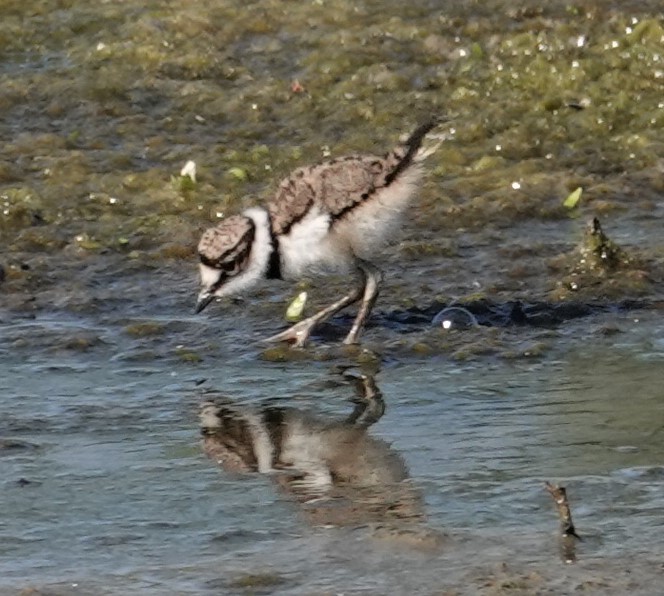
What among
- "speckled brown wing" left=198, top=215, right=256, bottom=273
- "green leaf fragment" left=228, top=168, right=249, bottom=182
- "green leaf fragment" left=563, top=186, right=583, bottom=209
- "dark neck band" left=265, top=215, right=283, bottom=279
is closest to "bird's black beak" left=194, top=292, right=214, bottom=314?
"speckled brown wing" left=198, top=215, right=256, bottom=273

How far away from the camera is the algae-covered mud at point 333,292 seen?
4.83 meters

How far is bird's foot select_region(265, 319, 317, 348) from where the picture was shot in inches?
276

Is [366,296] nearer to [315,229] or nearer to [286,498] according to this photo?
[315,229]

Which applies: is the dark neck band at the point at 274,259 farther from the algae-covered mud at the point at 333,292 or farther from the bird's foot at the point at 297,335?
the algae-covered mud at the point at 333,292

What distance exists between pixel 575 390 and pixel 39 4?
20.2ft

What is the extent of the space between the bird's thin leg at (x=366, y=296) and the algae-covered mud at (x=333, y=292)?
0.11m

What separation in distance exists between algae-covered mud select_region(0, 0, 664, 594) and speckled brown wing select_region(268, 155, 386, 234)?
1.82ft

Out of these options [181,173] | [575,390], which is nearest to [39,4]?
[181,173]

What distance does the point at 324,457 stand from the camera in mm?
5637

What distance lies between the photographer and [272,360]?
6871mm

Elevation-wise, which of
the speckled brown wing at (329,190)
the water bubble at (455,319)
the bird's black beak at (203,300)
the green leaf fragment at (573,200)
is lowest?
the water bubble at (455,319)

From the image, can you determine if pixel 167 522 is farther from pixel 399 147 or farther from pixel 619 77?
pixel 619 77

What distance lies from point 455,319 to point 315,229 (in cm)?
72

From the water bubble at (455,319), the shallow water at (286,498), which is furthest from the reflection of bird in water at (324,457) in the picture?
the water bubble at (455,319)
